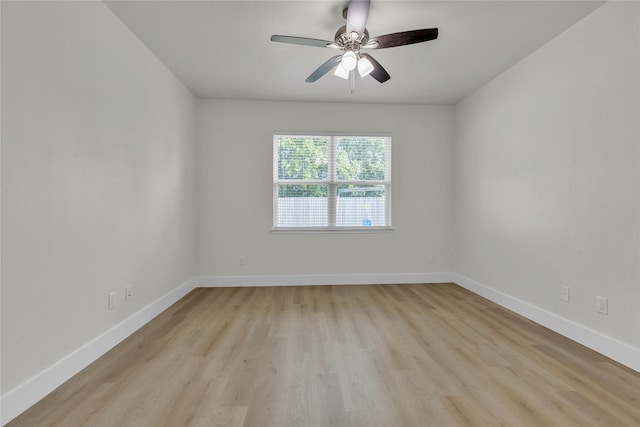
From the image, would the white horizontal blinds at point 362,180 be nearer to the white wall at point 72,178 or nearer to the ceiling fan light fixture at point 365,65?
the ceiling fan light fixture at point 365,65

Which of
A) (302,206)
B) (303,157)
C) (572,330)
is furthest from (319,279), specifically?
(572,330)

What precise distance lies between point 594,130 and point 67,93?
3.64 m

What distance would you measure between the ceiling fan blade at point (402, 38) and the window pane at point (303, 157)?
80.7 inches

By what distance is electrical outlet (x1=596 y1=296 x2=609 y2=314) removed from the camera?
6.91 ft

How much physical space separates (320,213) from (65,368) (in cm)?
300

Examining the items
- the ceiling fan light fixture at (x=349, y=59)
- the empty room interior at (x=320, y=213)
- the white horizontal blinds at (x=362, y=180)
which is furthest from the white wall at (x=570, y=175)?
the ceiling fan light fixture at (x=349, y=59)

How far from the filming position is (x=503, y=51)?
2.74m

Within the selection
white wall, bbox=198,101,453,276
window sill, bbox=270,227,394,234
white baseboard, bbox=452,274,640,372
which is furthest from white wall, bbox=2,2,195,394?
white baseboard, bbox=452,274,640,372

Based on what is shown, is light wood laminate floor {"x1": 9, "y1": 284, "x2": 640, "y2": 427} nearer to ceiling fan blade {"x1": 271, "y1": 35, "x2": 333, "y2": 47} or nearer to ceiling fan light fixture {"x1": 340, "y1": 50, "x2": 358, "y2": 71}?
ceiling fan light fixture {"x1": 340, "y1": 50, "x2": 358, "y2": 71}

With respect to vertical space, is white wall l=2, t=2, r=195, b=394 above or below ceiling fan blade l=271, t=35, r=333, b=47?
below

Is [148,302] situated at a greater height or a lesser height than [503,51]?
lesser

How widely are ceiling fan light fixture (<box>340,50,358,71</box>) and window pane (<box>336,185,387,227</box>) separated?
84.9 inches

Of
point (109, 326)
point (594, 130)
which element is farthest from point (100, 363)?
point (594, 130)

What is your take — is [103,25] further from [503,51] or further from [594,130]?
[594,130]
